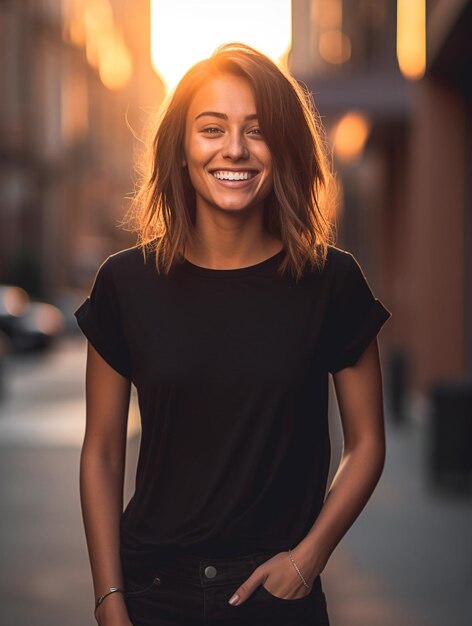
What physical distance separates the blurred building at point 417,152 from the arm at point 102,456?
22.3 feet

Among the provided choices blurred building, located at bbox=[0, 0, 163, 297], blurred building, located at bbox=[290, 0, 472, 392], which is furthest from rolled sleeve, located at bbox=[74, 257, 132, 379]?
blurred building, located at bbox=[0, 0, 163, 297]

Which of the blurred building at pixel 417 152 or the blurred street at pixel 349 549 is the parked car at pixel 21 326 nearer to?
the blurred building at pixel 417 152

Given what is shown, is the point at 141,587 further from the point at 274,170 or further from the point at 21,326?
the point at 21,326

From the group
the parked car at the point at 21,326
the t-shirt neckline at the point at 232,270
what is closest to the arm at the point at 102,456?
the t-shirt neckline at the point at 232,270

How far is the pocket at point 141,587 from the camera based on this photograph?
8.51 ft

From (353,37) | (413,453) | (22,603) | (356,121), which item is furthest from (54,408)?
(353,37)

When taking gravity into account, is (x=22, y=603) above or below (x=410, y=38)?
below

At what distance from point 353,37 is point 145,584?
25881 millimetres

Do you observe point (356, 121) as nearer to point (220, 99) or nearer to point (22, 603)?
point (22, 603)

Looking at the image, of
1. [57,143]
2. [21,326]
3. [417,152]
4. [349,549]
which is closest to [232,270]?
[349,549]

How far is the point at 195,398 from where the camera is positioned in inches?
102

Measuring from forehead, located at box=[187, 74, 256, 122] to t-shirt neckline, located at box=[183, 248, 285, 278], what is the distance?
1.11 feet

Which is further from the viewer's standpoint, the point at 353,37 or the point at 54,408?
the point at 353,37

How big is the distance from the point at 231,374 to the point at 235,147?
0.50 metres
